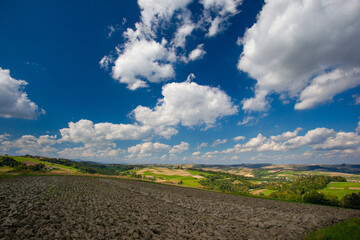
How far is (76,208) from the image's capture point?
19.8m

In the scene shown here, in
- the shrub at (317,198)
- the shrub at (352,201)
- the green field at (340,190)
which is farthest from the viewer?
the green field at (340,190)

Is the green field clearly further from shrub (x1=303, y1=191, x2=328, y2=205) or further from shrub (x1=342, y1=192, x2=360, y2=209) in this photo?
shrub (x1=303, y1=191, x2=328, y2=205)

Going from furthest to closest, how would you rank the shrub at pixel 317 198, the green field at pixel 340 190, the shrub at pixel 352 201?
the green field at pixel 340 190 → the shrub at pixel 317 198 → the shrub at pixel 352 201

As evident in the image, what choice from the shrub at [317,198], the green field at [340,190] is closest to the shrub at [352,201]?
the shrub at [317,198]

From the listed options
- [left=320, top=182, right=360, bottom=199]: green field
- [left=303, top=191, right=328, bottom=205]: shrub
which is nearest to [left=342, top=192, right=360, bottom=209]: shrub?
[left=303, top=191, right=328, bottom=205]: shrub

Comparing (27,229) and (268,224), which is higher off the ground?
(27,229)

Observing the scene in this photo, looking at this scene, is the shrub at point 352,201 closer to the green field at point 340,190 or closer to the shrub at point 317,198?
the shrub at point 317,198

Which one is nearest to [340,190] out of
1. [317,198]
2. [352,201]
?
[352,201]

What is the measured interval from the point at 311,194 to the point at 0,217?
2746 inches

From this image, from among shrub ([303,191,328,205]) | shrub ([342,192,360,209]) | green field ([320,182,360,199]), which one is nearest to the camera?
shrub ([342,192,360,209])

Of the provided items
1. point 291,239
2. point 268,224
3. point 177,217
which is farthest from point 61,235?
point 268,224

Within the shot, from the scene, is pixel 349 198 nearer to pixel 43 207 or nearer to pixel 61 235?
pixel 61 235

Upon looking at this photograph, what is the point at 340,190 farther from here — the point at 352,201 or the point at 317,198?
the point at 317,198

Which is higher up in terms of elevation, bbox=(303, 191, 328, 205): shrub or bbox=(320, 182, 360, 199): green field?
bbox=(303, 191, 328, 205): shrub
